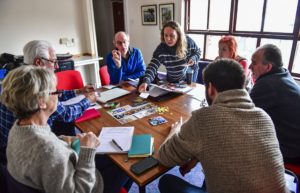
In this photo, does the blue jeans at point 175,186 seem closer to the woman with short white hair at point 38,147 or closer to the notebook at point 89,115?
the woman with short white hair at point 38,147

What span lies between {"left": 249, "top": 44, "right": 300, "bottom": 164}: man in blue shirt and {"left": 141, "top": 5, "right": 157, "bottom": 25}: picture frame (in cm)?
398

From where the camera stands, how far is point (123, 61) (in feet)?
8.54

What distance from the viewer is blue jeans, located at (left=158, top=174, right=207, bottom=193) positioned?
119 centimetres

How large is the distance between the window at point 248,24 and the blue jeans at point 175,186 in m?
3.03

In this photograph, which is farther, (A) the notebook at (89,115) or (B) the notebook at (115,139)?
(A) the notebook at (89,115)

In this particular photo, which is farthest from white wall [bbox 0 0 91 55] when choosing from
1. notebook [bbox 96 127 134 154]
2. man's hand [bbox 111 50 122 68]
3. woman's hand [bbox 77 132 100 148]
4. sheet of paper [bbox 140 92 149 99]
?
woman's hand [bbox 77 132 100 148]

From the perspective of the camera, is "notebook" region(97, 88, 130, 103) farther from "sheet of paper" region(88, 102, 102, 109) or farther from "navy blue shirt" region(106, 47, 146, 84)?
"navy blue shirt" region(106, 47, 146, 84)

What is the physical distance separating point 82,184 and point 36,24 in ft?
11.8

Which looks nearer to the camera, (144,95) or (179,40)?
(144,95)

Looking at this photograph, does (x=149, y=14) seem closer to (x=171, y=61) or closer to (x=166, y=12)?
(x=166, y=12)

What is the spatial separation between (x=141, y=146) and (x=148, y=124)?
0.96 feet

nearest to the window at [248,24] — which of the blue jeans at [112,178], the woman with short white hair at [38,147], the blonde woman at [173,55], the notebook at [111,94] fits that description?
the blonde woman at [173,55]

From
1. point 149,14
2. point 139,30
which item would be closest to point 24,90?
point 149,14

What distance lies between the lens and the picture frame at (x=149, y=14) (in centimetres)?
509
